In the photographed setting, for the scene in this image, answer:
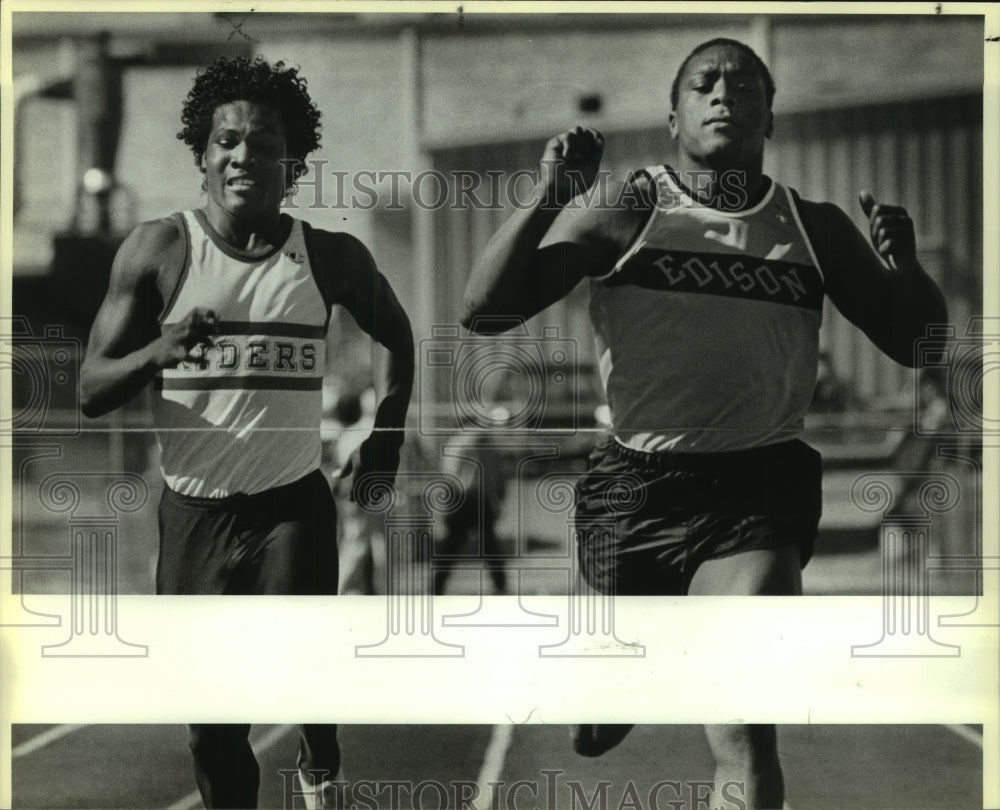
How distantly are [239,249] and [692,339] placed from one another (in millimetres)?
1461

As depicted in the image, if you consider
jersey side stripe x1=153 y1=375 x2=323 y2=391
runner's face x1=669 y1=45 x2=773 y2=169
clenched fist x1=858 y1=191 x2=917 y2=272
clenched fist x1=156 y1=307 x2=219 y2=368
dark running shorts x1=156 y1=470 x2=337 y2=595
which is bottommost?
dark running shorts x1=156 y1=470 x2=337 y2=595

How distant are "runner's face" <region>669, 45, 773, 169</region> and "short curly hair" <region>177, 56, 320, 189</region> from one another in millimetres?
1157

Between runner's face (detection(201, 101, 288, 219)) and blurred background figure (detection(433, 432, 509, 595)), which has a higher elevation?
runner's face (detection(201, 101, 288, 219))

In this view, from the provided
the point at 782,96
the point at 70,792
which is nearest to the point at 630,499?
the point at 782,96

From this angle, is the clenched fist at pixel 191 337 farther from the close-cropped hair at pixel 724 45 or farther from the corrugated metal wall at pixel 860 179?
the close-cropped hair at pixel 724 45

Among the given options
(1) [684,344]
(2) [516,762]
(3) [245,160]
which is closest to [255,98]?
(3) [245,160]

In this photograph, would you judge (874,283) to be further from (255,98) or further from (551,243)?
(255,98)

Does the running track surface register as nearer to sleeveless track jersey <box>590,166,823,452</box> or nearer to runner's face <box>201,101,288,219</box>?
sleeveless track jersey <box>590,166,823,452</box>

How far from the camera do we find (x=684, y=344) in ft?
13.4

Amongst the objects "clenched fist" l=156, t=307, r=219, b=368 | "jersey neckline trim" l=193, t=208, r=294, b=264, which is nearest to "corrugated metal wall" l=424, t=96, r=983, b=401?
"jersey neckline trim" l=193, t=208, r=294, b=264

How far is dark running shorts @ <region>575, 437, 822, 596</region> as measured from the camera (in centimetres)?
409

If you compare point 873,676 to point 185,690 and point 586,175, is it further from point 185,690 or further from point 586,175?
point 185,690

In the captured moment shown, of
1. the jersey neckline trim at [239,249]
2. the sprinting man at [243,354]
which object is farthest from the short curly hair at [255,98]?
the jersey neckline trim at [239,249]

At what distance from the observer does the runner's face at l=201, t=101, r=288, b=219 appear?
4.12 meters
